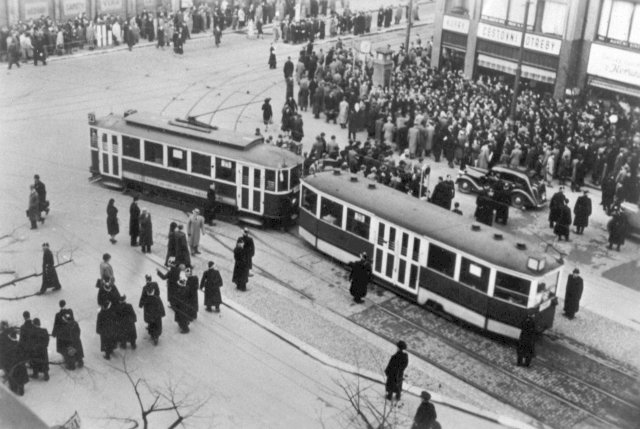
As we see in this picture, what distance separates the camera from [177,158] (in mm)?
29375

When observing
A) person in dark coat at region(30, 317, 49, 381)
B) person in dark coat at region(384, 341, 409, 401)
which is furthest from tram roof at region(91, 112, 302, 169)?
person in dark coat at region(30, 317, 49, 381)

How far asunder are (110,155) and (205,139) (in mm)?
3898

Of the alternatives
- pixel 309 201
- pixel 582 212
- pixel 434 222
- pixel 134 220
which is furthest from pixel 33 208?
pixel 582 212

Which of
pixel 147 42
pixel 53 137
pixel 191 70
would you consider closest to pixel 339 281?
pixel 53 137

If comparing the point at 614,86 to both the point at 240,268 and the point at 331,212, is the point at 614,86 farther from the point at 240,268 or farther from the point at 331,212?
the point at 240,268

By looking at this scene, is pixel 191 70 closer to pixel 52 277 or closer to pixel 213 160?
pixel 213 160

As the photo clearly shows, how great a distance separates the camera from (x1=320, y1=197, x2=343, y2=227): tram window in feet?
84.3

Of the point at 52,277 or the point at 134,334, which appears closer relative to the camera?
the point at 134,334

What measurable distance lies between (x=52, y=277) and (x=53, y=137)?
1426cm

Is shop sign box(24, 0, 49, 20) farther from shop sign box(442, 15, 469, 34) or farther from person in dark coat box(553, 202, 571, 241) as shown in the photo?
person in dark coat box(553, 202, 571, 241)

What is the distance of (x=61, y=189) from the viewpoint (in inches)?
1211

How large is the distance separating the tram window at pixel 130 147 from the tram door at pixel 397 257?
9.86 metres

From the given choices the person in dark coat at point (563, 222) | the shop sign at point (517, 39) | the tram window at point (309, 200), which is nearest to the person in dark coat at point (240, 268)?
the tram window at point (309, 200)

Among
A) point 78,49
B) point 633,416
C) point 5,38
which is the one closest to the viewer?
point 633,416
